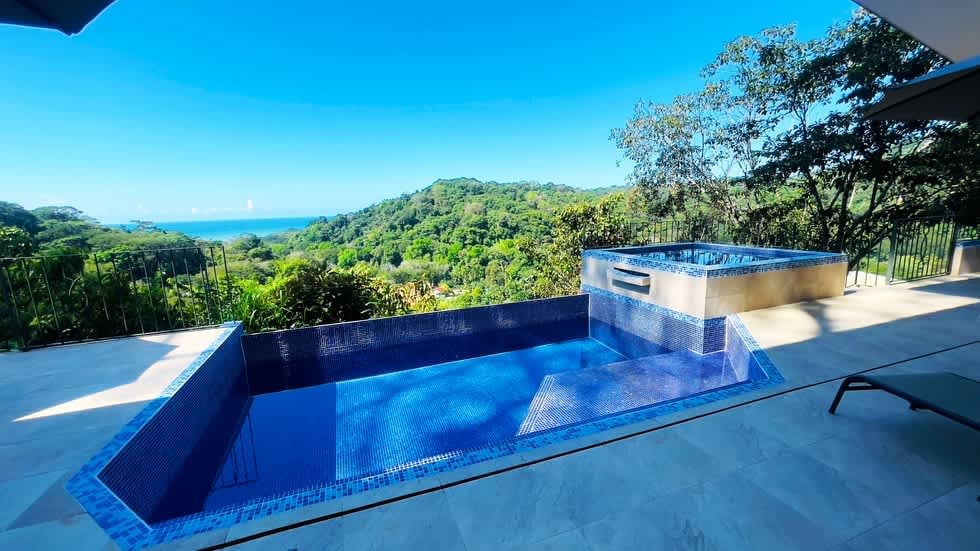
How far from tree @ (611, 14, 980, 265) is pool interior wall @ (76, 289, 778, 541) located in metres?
5.78

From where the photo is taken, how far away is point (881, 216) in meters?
8.24

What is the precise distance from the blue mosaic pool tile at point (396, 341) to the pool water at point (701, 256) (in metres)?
2.12

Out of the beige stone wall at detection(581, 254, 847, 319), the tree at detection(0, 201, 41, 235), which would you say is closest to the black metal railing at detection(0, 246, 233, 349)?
the beige stone wall at detection(581, 254, 847, 319)

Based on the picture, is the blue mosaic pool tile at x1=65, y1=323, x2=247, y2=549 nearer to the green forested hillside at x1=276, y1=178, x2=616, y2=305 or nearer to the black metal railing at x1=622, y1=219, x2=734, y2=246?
the green forested hillside at x1=276, y1=178, x2=616, y2=305

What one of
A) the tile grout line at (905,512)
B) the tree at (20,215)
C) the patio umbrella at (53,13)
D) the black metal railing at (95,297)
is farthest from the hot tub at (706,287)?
the tree at (20,215)

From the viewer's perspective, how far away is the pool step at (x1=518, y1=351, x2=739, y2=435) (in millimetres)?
3480

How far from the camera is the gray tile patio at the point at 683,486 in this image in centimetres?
152

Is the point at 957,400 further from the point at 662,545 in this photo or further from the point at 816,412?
the point at 662,545

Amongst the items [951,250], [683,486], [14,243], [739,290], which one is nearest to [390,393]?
[683,486]

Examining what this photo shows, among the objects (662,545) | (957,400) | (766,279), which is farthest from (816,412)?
(766,279)

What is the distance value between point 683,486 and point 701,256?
249 inches

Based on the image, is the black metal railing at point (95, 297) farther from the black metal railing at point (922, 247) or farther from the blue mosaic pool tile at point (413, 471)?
the black metal railing at point (922, 247)

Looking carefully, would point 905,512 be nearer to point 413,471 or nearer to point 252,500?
point 413,471

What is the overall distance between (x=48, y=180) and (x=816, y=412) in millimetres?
42667
